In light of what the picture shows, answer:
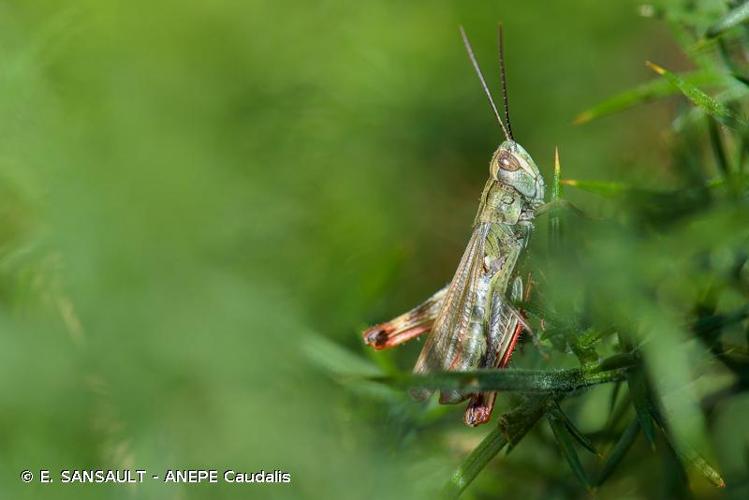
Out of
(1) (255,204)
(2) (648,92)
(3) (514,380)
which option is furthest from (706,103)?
(1) (255,204)

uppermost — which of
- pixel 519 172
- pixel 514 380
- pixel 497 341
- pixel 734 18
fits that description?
pixel 519 172

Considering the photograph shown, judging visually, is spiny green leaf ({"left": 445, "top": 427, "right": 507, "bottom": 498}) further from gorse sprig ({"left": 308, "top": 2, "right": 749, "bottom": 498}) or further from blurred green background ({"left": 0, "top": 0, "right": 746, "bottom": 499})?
blurred green background ({"left": 0, "top": 0, "right": 746, "bottom": 499})

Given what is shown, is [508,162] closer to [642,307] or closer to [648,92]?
[648,92]

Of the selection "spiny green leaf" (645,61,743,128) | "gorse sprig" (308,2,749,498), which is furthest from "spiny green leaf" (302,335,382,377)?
"spiny green leaf" (645,61,743,128)

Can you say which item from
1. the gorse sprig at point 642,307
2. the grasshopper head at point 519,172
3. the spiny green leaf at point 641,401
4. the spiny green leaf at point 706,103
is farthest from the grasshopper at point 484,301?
the spiny green leaf at point 706,103

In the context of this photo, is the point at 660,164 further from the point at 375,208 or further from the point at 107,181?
the point at 107,181

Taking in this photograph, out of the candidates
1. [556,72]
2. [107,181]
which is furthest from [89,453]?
[556,72]

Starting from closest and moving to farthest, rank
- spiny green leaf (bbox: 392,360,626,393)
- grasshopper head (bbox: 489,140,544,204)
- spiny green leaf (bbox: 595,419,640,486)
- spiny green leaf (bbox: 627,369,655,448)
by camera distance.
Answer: spiny green leaf (bbox: 392,360,626,393), spiny green leaf (bbox: 627,369,655,448), spiny green leaf (bbox: 595,419,640,486), grasshopper head (bbox: 489,140,544,204)
